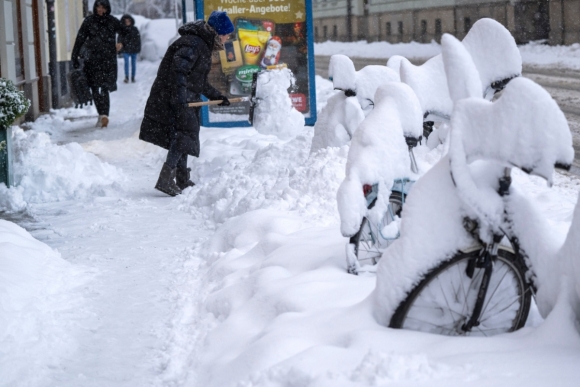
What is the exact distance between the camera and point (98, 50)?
13.1 m

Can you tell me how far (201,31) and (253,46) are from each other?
3.50 meters

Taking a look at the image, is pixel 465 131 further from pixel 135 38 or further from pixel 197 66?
pixel 135 38

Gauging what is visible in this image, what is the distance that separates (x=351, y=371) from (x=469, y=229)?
76 cm

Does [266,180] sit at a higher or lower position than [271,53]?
lower

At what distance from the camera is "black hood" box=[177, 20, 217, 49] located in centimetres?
811

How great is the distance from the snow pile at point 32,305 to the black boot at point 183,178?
2414 mm

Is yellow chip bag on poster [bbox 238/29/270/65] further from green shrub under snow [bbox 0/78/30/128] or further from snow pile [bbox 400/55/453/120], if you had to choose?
snow pile [bbox 400/55/453/120]

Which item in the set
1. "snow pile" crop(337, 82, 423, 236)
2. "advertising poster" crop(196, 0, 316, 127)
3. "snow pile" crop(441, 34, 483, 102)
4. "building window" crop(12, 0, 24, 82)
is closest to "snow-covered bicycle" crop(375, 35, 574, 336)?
"snow pile" crop(441, 34, 483, 102)

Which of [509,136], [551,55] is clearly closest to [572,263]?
[509,136]

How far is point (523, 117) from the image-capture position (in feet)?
10.5

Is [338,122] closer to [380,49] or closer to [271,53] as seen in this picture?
[271,53]

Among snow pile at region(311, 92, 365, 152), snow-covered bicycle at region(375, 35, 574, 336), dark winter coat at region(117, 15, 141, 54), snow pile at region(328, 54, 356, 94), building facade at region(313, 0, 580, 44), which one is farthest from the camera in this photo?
building facade at region(313, 0, 580, 44)

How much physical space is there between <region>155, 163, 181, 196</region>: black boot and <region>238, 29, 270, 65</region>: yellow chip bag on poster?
12.1 ft

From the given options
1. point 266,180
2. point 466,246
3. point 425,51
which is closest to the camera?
point 466,246
